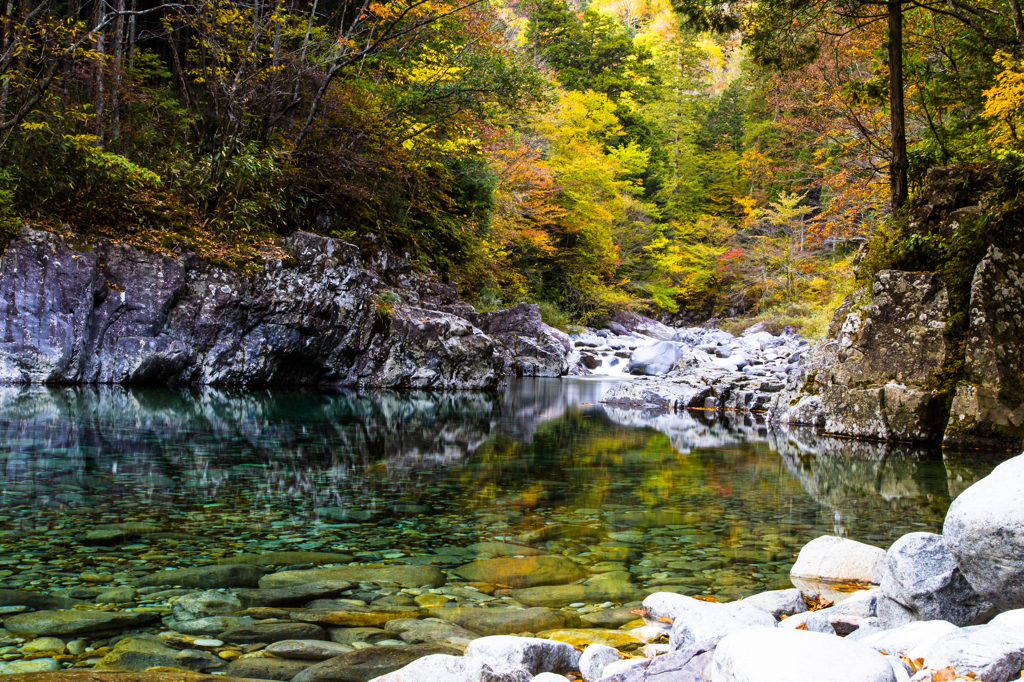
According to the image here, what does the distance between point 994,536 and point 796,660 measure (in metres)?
1.15

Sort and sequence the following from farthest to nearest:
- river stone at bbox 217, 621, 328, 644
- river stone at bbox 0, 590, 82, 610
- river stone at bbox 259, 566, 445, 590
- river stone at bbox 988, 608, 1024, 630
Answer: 1. river stone at bbox 259, 566, 445, 590
2. river stone at bbox 0, 590, 82, 610
3. river stone at bbox 217, 621, 328, 644
4. river stone at bbox 988, 608, 1024, 630

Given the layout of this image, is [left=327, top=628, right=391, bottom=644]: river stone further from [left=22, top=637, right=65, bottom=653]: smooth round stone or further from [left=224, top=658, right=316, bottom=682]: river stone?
[left=22, top=637, right=65, bottom=653]: smooth round stone

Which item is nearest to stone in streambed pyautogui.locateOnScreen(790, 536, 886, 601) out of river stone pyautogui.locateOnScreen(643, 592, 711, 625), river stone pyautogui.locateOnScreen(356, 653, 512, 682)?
river stone pyautogui.locateOnScreen(643, 592, 711, 625)

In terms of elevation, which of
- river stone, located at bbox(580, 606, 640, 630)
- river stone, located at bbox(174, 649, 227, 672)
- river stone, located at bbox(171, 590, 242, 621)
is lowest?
river stone, located at bbox(580, 606, 640, 630)

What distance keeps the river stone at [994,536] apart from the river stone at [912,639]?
35 cm

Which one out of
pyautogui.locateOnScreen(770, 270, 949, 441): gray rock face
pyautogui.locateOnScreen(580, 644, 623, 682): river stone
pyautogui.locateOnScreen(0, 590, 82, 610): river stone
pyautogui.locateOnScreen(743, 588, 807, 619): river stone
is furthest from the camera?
pyautogui.locateOnScreen(770, 270, 949, 441): gray rock face

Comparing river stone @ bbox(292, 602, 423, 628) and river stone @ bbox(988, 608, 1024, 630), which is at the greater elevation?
river stone @ bbox(988, 608, 1024, 630)

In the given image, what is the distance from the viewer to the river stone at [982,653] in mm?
1755

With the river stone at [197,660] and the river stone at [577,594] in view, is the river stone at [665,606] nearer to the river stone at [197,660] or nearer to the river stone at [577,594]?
the river stone at [577,594]

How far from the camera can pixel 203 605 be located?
2.66 meters

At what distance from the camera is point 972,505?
2.44 meters

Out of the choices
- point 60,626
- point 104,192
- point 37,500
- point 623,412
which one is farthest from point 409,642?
point 104,192

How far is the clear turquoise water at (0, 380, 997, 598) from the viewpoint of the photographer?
351cm

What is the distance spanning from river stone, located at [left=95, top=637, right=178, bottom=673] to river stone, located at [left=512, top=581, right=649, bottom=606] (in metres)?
1.44
